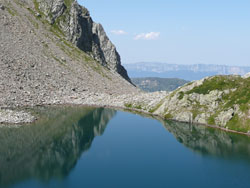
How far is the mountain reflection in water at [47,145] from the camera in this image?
202ft

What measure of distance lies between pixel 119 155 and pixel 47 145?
67.3 feet

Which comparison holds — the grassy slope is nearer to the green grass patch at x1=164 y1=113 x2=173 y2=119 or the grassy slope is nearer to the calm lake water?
the calm lake water

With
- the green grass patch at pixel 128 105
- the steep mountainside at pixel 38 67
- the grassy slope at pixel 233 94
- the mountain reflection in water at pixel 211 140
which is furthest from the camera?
the green grass patch at pixel 128 105

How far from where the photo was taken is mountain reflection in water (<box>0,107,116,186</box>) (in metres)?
61.6

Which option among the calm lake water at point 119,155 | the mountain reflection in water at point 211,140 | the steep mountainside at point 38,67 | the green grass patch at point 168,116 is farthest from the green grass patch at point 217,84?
the steep mountainside at point 38,67

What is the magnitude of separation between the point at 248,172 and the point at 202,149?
20.3m

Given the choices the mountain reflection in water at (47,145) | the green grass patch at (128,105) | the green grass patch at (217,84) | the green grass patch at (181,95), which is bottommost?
the mountain reflection in water at (47,145)

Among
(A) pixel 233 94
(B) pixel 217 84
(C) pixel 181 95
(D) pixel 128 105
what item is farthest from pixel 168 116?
(D) pixel 128 105

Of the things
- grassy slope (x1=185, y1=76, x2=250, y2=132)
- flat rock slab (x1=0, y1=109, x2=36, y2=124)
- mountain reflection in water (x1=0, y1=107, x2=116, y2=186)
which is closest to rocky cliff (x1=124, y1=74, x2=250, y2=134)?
grassy slope (x1=185, y1=76, x2=250, y2=132)

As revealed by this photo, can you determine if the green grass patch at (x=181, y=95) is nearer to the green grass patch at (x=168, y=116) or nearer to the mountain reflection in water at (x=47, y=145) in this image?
the green grass patch at (x=168, y=116)

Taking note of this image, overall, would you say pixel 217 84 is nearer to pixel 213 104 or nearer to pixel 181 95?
pixel 213 104

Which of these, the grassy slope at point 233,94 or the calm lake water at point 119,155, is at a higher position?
the grassy slope at point 233,94

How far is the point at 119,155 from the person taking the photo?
76.4 metres

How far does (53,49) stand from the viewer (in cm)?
18175
